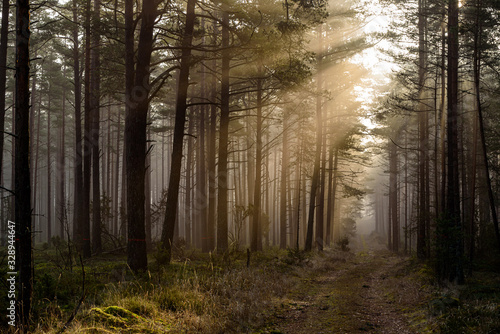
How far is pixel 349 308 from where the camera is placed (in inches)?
313

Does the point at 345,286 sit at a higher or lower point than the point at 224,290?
lower

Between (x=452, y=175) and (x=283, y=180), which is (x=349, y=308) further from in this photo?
(x=283, y=180)

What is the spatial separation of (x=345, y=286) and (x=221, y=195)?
542 cm

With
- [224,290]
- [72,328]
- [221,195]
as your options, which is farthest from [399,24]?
[72,328]

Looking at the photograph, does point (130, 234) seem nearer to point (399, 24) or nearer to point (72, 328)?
point (72, 328)

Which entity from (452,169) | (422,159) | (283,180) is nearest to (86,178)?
(283,180)

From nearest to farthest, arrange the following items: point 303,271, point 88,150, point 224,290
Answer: point 224,290 → point 303,271 → point 88,150

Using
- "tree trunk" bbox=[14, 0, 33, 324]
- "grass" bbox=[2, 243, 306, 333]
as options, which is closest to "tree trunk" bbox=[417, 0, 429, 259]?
"grass" bbox=[2, 243, 306, 333]

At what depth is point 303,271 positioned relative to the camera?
13023mm

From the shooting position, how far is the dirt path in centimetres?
651

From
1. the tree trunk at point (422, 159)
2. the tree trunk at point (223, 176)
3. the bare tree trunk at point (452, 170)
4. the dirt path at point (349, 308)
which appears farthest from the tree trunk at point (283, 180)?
the dirt path at point (349, 308)

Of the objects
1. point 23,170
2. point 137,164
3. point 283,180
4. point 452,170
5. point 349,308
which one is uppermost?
point 137,164

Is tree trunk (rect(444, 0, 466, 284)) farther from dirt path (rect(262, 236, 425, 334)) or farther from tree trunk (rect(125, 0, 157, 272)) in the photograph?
tree trunk (rect(125, 0, 157, 272))

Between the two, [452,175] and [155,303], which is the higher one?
[452,175]
